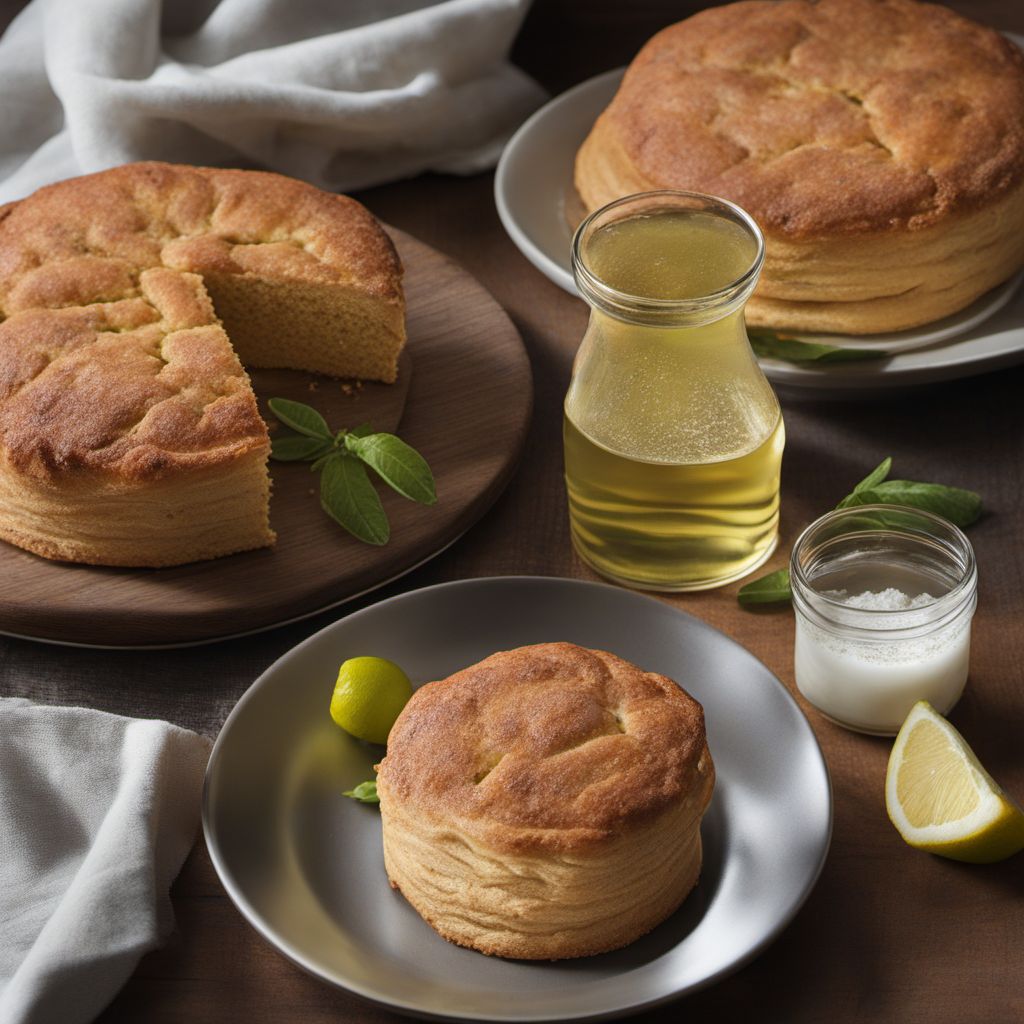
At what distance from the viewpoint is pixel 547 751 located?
6.32 feet

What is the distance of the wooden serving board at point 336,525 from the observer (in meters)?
2.52

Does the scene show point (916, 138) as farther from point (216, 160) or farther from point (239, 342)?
point (216, 160)

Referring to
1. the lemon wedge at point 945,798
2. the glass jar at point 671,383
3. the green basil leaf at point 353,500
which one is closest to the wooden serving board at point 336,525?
the green basil leaf at point 353,500

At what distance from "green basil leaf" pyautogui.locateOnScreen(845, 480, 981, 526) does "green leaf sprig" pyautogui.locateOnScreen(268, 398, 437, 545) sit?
779mm

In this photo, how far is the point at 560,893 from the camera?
1.87m

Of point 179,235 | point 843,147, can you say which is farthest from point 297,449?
point 843,147

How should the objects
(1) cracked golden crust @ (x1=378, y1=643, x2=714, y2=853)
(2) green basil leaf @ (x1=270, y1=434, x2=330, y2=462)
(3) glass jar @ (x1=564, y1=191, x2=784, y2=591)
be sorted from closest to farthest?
1. (1) cracked golden crust @ (x1=378, y1=643, x2=714, y2=853)
2. (3) glass jar @ (x1=564, y1=191, x2=784, y2=591)
3. (2) green basil leaf @ (x1=270, y1=434, x2=330, y2=462)

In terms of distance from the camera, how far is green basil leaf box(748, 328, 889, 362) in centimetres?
283

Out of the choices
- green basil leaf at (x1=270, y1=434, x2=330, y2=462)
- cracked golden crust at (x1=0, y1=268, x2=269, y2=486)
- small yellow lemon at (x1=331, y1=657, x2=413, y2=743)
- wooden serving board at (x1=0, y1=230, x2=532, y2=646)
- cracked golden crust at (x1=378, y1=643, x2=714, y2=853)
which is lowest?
wooden serving board at (x1=0, y1=230, x2=532, y2=646)

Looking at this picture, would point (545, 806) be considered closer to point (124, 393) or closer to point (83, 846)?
point (83, 846)

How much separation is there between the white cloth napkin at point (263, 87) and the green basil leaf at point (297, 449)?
41.4 inches

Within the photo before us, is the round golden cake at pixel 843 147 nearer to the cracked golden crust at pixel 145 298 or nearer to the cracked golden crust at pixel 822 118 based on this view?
the cracked golden crust at pixel 822 118

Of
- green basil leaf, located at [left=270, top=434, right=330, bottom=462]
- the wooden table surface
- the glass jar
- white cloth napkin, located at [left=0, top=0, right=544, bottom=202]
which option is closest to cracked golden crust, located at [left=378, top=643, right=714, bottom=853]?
the wooden table surface

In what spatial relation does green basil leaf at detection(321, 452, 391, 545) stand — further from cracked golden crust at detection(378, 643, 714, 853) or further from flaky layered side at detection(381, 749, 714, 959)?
flaky layered side at detection(381, 749, 714, 959)
